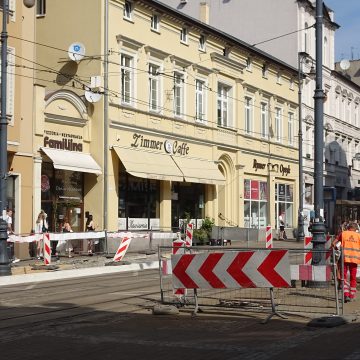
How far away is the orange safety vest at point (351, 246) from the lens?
13.6m

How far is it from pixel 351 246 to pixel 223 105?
28507 mm

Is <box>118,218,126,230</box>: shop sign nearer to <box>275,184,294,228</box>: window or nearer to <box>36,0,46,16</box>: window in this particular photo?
<box>36,0,46,16</box>: window

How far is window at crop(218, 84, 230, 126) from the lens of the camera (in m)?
41.2

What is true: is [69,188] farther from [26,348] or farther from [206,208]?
[26,348]

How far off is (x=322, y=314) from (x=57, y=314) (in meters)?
4.63

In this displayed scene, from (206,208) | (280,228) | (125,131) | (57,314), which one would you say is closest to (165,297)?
(57,314)

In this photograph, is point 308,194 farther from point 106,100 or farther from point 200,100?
point 106,100

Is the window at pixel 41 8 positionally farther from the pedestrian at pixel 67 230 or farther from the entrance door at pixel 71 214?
the pedestrian at pixel 67 230

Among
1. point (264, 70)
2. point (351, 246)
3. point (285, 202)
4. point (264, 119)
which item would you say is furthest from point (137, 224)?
point (351, 246)

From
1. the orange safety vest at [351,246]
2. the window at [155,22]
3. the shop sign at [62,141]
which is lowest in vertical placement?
the orange safety vest at [351,246]

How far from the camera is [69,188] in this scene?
3038 centimetres

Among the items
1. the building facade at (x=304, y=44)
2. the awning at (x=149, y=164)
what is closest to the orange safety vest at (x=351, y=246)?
the awning at (x=149, y=164)

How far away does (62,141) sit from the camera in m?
29.5

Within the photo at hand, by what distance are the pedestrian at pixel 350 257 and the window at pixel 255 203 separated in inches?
1168
